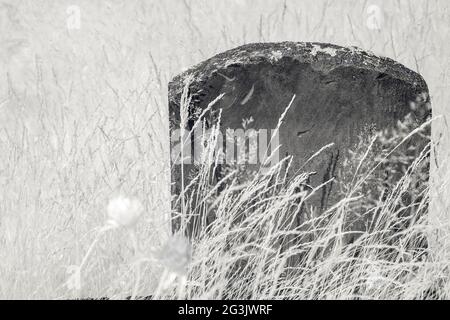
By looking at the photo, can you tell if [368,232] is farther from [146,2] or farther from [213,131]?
[146,2]

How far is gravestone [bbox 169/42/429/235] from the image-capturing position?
2754 mm

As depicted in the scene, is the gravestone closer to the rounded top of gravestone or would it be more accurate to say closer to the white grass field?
the rounded top of gravestone

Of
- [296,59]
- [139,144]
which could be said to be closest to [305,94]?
[296,59]

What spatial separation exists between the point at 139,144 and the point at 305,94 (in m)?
0.93

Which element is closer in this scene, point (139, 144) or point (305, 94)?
point (305, 94)

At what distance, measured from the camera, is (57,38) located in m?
5.93

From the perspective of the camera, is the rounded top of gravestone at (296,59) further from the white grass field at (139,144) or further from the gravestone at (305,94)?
the white grass field at (139,144)

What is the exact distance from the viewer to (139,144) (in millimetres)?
3346

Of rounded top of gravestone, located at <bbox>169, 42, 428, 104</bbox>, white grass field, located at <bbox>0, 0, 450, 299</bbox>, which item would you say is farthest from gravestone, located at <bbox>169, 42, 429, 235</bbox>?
white grass field, located at <bbox>0, 0, 450, 299</bbox>

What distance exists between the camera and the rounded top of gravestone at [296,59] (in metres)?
2.75

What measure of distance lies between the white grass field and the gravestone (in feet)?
0.65

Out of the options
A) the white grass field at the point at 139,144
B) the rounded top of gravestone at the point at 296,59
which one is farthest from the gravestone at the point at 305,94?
the white grass field at the point at 139,144

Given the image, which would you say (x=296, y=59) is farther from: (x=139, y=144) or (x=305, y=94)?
(x=139, y=144)
